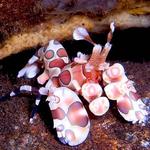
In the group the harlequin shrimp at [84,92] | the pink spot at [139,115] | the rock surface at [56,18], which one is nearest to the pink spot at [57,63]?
the harlequin shrimp at [84,92]

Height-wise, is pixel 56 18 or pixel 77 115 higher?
pixel 56 18

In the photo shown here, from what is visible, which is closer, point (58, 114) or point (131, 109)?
point (58, 114)

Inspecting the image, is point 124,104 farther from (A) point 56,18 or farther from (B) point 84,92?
(A) point 56,18

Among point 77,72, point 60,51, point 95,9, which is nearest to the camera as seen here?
point 95,9

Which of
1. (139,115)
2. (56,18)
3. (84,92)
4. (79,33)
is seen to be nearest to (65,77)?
(84,92)

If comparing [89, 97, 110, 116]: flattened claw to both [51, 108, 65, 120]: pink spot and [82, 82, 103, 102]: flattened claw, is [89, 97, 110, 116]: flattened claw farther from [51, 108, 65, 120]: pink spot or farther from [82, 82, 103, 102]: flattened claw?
[51, 108, 65, 120]: pink spot

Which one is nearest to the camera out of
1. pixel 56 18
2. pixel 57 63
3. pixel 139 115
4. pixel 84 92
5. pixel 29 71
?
pixel 139 115

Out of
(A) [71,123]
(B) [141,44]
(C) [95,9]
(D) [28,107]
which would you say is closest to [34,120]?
(D) [28,107]

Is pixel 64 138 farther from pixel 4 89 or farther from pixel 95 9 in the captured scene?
pixel 95 9
